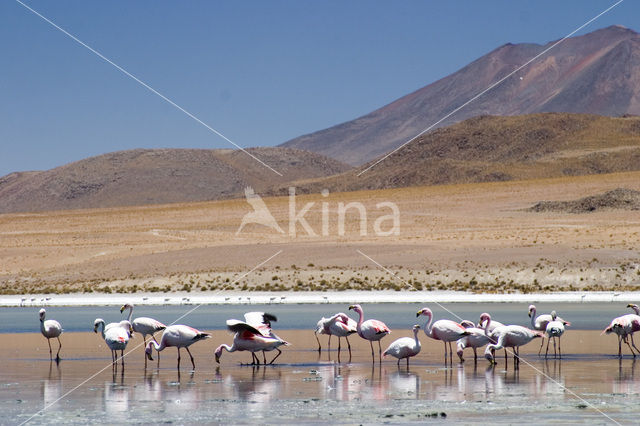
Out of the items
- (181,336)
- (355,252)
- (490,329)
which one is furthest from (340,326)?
(355,252)

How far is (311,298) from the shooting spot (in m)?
33.3

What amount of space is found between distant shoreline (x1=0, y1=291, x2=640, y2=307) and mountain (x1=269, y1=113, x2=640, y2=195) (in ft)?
282

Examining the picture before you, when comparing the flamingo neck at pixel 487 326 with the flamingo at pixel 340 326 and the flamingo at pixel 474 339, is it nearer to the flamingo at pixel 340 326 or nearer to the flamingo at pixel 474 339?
the flamingo at pixel 474 339

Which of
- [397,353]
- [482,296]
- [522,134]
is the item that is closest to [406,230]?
[482,296]

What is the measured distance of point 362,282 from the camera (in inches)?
1486

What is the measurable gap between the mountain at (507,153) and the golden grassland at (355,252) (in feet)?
115

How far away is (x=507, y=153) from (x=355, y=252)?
94497 mm

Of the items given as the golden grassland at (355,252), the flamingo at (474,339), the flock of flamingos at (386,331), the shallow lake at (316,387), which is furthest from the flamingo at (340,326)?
the golden grassland at (355,252)

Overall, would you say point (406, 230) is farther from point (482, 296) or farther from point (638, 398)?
point (638, 398)

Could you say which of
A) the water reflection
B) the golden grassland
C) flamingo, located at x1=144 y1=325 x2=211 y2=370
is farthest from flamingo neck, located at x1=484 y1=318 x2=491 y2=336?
the golden grassland

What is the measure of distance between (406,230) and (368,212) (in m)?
16.1

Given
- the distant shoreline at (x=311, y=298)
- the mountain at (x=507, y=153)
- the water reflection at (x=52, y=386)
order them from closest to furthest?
the water reflection at (x=52, y=386) < the distant shoreline at (x=311, y=298) < the mountain at (x=507, y=153)

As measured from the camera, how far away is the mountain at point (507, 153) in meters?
123

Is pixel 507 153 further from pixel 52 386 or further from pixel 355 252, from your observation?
pixel 52 386
